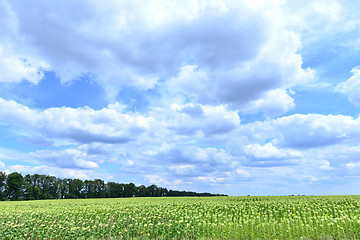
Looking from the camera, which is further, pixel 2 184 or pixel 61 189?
pixel 61 189

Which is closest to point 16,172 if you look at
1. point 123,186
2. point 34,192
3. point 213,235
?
point 34,192

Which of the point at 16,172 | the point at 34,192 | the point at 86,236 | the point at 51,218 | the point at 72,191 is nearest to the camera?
the point at 86,236

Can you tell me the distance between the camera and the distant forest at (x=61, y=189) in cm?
7675

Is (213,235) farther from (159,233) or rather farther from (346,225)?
(346,225)

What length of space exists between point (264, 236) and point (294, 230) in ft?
8.69

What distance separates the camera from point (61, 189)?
89.6 m

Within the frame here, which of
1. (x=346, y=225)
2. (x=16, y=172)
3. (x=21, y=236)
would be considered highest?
(x=16, y=172)

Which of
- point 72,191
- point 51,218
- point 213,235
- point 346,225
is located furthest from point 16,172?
point 346,225

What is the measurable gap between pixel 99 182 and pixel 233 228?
86230 mm

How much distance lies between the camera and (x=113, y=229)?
1644 centimetres

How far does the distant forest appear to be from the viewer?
76750 mm

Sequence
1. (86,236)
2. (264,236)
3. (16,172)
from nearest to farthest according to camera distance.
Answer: (264,236), (86,236), (16,172)

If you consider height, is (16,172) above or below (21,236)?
above

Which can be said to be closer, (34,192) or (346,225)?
(346,225)
